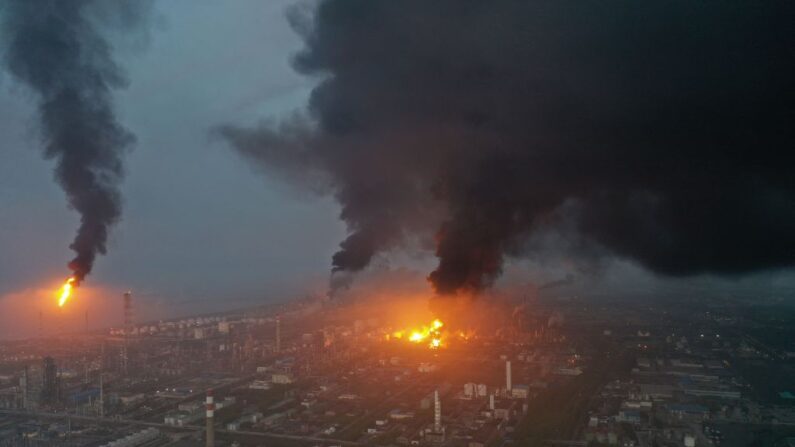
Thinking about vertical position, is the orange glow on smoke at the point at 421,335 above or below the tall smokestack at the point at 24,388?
above

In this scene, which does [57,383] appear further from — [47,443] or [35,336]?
[35,336]

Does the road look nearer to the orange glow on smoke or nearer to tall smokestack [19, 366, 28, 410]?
tall smokestack [19, 366, 28, 410]

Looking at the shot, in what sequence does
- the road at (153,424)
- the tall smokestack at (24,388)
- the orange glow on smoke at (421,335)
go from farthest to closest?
1. the tall smokestack at (24,388)
2. the road at (153,424)
3. the orange glow on smoke at (421,335)

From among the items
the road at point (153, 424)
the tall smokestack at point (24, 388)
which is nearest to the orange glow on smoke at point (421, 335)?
the road at point (153, 424)

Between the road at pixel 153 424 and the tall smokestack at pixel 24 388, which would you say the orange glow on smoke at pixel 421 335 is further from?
the tall smokestack at pixel 24 388

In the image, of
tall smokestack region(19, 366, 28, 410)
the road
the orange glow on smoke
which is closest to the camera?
the orange glow on smoke

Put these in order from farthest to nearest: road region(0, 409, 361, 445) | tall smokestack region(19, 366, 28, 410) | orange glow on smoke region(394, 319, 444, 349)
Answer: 1. tall smokestack region(19, 366, 28, 410)
2. road region(0, 409, 361, 445)
3. orange glow on smoke region(394, 319, 444, 349)

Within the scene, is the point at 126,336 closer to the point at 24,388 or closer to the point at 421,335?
the point at 24,388

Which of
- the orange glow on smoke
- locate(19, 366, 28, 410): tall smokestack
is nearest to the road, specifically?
locate(19, 366, 28, 410): tall smokestack

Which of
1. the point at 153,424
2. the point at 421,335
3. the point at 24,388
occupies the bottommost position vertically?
the point at 153,424

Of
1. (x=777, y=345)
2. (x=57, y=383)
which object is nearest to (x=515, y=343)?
(x=777, y=345)

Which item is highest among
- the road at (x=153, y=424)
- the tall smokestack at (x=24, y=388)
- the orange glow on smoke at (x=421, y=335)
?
the orange glow on smoke at (x=421, y=335)

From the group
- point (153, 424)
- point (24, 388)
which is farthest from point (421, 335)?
point (24, 388)
